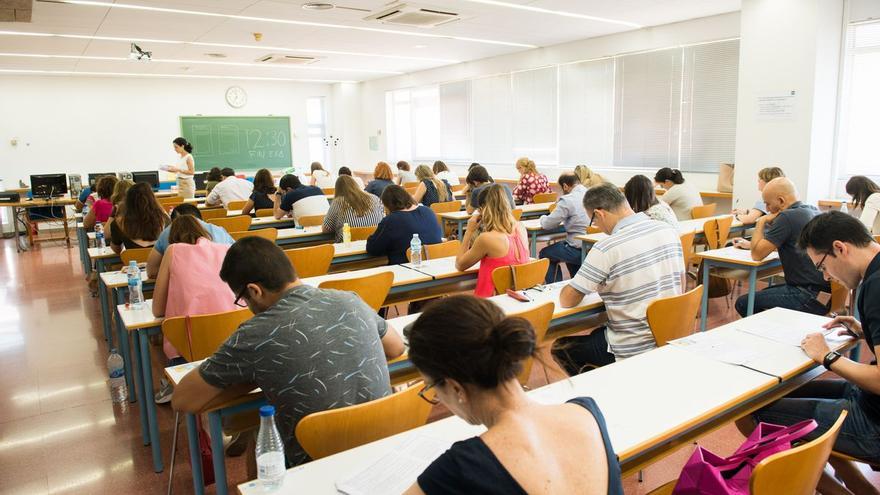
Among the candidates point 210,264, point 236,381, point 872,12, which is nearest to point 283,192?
point 210,264

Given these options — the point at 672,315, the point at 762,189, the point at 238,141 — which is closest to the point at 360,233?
the point at 672,315

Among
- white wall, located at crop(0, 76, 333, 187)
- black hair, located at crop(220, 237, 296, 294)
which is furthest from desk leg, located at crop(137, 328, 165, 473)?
white wall, located at crop(0, 76, 333, 187)

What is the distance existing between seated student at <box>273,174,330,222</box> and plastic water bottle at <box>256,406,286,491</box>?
5070mm

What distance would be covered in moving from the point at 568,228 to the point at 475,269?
2203 millimetres

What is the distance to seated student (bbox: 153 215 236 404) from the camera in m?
3.12

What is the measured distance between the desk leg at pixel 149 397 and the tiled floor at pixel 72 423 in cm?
8

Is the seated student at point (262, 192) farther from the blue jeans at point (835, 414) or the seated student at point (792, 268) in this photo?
the blue jeans at point (835, 414)

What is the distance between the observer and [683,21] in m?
8.41

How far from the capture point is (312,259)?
4527mm

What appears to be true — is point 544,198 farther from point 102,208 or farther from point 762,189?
point 102,208

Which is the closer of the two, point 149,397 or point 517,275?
point 149,397

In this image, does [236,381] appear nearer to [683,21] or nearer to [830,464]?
[830,464]

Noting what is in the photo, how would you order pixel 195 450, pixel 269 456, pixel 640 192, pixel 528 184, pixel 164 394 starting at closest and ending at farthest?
pixel 269 456 < pixel 195 450 < pixel 164 394 < pixel 640 192 < pixel 528 184

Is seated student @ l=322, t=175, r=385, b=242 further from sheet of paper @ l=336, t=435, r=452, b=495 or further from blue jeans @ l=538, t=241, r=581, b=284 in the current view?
sheet of paper @ l=336, t=435, r=452, b=495
